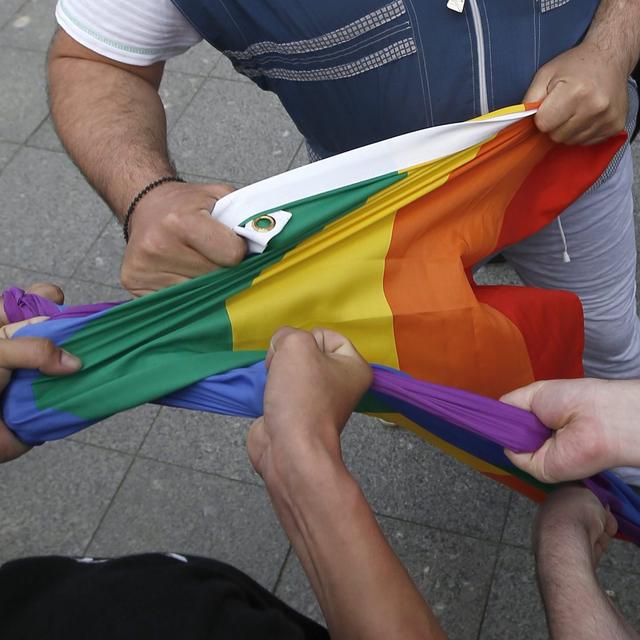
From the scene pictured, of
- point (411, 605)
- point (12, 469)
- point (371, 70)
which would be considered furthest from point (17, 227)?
point (411, 605)

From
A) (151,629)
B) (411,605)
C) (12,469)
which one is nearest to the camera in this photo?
(151,629)

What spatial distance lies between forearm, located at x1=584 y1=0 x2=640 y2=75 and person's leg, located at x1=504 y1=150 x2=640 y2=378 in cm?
27

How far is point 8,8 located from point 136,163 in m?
2.95

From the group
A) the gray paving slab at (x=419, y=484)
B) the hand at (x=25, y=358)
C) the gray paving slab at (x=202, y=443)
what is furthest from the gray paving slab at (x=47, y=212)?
the hand at (x=25, y=358)

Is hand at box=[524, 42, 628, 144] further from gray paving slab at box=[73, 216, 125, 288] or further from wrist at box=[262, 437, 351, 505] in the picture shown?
gray paving slab at box=[73, 216, 125, 288]

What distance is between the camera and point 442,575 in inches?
91.0

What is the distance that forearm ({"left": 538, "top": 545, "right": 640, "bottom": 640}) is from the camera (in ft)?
4.22

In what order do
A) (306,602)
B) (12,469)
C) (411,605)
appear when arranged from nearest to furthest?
(411,605)
(306,602)
(12,469)

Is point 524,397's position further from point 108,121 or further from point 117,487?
point 117,487

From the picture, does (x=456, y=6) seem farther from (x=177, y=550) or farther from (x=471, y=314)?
(x=177, y=550)

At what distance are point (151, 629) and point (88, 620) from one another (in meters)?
0.07

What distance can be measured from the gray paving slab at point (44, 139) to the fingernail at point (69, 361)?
2.28 metres

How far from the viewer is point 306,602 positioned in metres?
2.31

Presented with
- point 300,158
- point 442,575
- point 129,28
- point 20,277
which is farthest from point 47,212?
point 442,575
